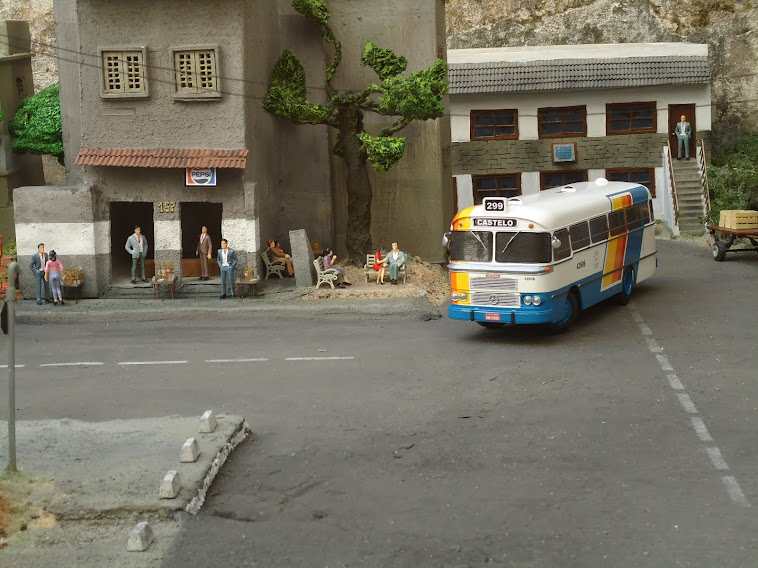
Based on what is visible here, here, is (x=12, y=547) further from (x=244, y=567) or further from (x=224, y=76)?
(x=224, y=76)

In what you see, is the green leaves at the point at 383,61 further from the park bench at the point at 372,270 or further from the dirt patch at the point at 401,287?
the dirt patch at the point at 401,287

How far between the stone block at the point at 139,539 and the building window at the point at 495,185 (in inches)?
1203

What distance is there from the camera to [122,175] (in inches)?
1155

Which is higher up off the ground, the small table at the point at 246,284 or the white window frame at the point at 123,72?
the white window frame at the point at 123,72

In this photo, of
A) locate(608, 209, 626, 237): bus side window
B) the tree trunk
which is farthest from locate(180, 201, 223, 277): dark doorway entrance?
locate(608, 209, 626, 237): bus side window

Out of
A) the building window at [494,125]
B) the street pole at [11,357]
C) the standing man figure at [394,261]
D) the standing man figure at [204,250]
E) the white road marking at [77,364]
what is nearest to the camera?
the street pole at [11,357]

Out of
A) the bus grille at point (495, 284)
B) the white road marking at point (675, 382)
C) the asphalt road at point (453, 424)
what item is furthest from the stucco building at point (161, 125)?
the white road marking at point (675, 382)

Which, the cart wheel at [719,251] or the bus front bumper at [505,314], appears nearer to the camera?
the bus front bumper at [505,314]

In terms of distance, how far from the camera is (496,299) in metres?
23.2

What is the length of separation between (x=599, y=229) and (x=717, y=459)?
1030cm

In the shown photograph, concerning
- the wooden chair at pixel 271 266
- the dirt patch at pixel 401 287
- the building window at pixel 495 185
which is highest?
the building window at pixel 495 185

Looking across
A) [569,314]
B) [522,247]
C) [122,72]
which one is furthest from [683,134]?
[122,72]

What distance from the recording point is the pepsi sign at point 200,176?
2884 centimetres

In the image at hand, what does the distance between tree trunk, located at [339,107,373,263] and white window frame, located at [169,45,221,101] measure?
3583 mm
